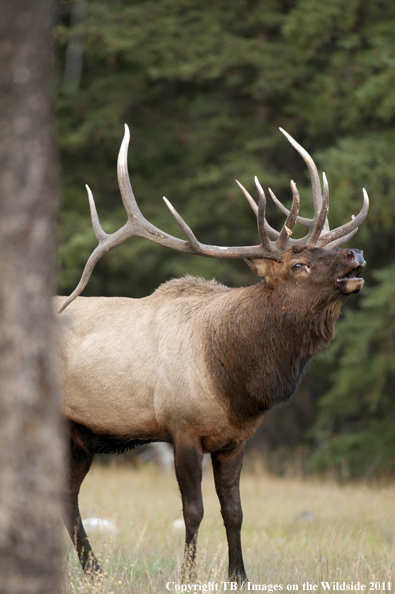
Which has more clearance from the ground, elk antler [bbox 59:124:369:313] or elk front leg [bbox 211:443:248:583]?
elk antler [bbox 59:124:369:313]

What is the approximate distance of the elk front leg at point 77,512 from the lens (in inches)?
172

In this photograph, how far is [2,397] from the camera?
179cm

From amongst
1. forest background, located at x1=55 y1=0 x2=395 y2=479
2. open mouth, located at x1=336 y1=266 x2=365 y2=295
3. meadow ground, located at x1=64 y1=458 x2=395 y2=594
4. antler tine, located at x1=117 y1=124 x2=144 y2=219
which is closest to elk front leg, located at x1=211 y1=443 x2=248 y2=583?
meadow ground, located at x1=64 y1=458 x2=395 y2=594

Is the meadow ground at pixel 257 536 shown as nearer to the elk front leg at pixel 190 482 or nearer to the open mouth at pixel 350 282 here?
the elk front leg at pixel 190 482

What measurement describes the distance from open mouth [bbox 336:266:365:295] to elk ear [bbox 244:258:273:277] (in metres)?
0.51

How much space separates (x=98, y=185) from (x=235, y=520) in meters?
9.80

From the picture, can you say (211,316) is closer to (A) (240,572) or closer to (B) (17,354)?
(A) (240,572)

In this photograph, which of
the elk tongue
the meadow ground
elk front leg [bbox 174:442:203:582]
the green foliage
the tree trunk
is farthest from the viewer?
the green foliage

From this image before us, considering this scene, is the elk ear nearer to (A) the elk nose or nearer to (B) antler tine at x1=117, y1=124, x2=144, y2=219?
(A) the elk nose

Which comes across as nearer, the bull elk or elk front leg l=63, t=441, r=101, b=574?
the bull elk

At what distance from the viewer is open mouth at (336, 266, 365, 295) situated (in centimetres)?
404

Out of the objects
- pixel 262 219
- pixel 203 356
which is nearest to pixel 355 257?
pixel 262 219

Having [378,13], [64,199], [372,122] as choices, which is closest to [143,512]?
[64,199]

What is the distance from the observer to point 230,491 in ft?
14.6
